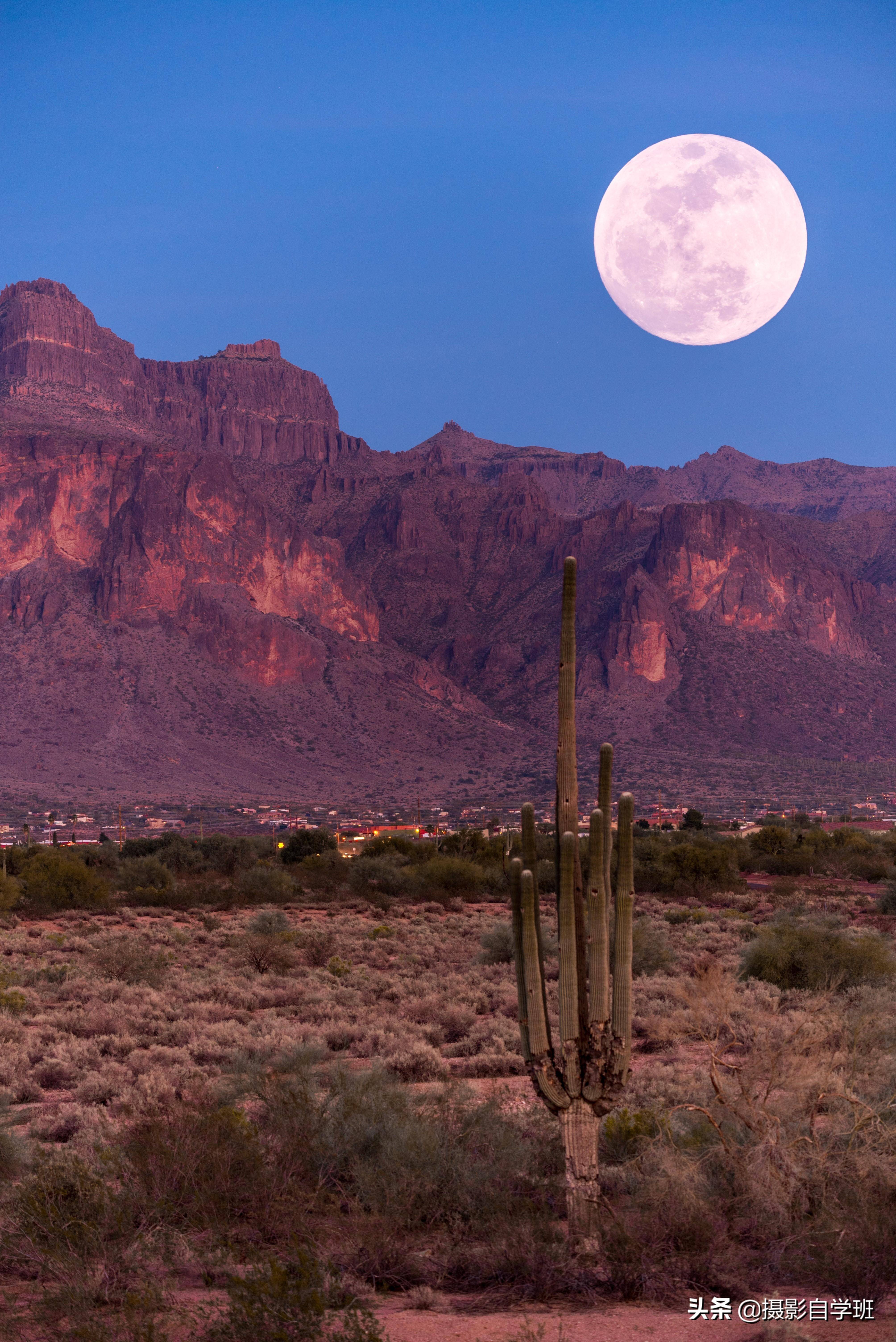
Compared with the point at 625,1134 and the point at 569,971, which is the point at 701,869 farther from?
the point at 569,971

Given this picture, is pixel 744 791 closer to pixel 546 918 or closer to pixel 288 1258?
pixel 546 918

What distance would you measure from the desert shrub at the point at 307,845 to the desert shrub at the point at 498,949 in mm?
30665

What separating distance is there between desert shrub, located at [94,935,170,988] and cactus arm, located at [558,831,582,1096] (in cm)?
1177

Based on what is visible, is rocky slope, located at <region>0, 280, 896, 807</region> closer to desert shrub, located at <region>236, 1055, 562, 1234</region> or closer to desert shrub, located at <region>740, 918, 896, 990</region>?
desert shrub, located at <region>740, 918, 896, 990</region>

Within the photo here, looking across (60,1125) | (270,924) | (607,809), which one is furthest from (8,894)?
(607,809)

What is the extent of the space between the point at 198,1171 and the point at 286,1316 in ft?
8.48

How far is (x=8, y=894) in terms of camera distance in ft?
96.9

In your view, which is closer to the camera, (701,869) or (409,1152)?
(409,1152)

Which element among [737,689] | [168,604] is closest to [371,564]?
[168,604]

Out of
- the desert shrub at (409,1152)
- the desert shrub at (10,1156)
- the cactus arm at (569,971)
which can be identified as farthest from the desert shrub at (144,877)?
the cactus arm at (569,971)

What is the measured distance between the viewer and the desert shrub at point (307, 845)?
5131 centimetres

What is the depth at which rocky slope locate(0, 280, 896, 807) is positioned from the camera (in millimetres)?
113438

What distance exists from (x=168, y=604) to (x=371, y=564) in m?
56.6

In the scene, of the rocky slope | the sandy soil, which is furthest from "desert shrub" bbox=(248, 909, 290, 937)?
the rocky slope
